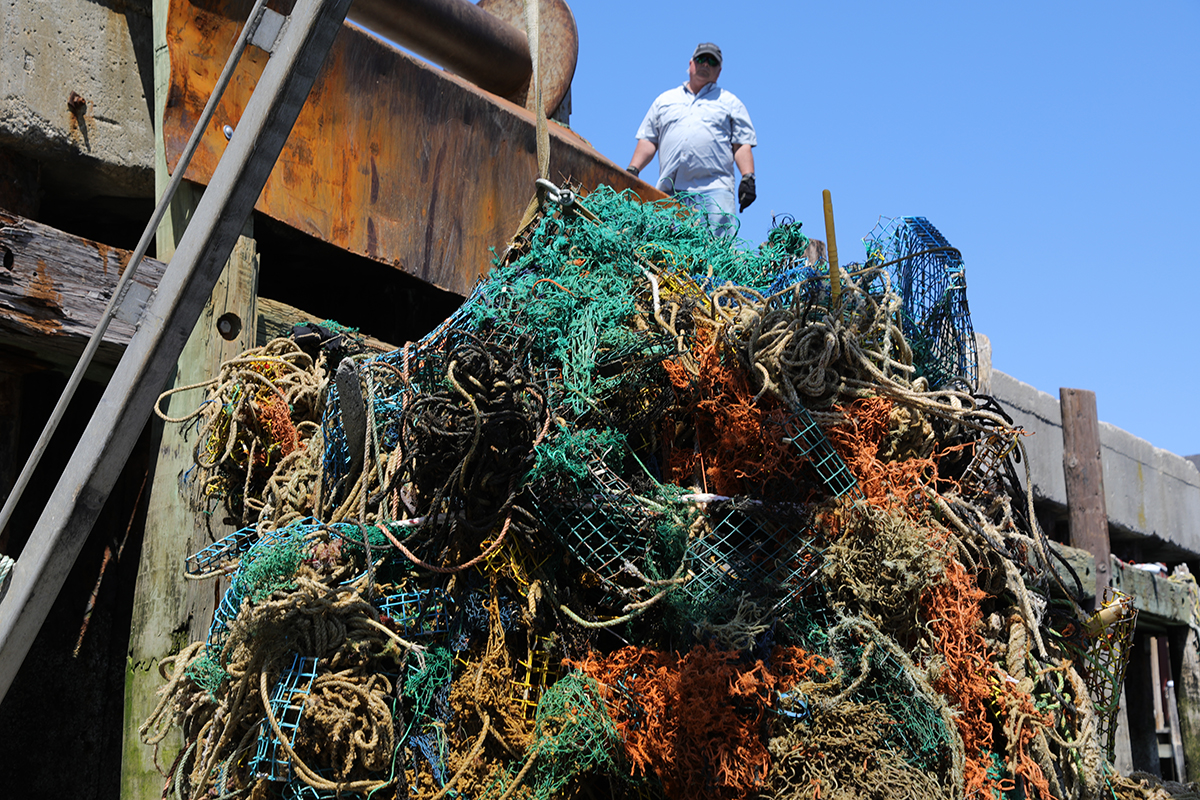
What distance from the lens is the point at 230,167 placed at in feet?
9.76

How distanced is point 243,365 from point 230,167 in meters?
1.48

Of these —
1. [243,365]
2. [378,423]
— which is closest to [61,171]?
[243,365]

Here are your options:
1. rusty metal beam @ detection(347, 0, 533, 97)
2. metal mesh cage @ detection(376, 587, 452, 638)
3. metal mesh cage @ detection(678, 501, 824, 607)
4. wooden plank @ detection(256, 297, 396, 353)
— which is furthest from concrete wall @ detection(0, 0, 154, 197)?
metal mesh cage @ detection(678, 501, 824, 607)

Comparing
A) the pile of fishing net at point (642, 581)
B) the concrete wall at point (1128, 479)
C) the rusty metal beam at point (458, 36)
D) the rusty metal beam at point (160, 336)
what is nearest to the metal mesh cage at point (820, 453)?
the pile of fishing net at point (642, 581)

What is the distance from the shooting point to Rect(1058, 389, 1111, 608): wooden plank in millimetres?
9305

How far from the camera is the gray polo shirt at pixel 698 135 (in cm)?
702

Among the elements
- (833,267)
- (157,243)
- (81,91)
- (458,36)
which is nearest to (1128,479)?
(458,36)

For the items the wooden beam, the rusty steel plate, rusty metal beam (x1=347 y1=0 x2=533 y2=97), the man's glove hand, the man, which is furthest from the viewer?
the wooden beam

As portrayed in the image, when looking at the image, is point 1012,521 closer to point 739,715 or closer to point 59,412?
point 739,715

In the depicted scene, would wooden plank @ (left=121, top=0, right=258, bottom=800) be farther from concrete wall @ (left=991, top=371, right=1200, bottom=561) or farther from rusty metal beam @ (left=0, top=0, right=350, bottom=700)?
concrete wall @ (left=991, top=371, right=1200, bottom=561)

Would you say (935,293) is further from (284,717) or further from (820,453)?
(284,717)

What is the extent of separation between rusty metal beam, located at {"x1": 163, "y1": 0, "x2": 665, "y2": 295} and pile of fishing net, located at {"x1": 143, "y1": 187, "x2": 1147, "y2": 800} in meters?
1.71

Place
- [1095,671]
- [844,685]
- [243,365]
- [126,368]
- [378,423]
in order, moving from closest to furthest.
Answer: [126,368] → [844,685] → [378,423] → [1095,671] → [243,365]

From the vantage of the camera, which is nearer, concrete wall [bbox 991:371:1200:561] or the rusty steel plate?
the rusty steel plate
